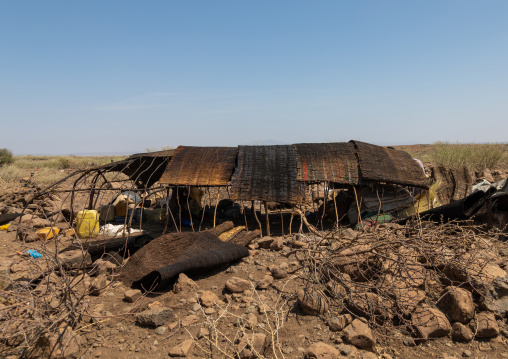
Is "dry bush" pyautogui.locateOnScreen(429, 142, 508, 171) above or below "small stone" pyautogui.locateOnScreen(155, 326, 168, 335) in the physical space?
above

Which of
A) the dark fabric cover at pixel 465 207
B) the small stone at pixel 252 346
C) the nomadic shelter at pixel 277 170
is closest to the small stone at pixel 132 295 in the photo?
the small stone at pixel 252 346

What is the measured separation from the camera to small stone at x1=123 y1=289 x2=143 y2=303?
4612 millimetres

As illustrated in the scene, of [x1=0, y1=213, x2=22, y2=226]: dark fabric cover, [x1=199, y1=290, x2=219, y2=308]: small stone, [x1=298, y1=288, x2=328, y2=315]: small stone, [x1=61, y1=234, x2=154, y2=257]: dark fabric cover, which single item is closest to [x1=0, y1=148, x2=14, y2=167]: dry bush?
[x1=0, y1=213, x2=22, y2=226]: dark fabric cover

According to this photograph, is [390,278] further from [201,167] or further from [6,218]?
[6,218]

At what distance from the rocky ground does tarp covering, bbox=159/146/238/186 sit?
3.27 metres

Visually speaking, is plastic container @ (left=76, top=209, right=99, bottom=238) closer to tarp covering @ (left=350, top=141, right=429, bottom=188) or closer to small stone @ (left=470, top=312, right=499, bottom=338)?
tarp covering @ (left=350, top=141, right=429, bottom=188)

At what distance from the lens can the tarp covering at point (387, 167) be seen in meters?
7.90

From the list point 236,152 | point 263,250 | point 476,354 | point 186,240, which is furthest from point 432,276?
point 236,152

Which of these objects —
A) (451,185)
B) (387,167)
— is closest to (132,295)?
(387,167)

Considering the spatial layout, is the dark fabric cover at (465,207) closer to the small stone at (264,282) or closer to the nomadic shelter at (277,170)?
the nomadic shelter at (277,170)

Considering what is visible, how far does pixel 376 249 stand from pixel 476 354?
1335mm

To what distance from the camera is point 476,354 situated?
11.5 feet

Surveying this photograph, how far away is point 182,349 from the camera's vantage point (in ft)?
11.3

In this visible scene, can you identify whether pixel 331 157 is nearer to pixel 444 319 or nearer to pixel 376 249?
pixel 376 249
